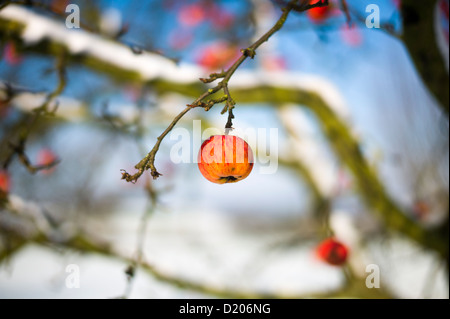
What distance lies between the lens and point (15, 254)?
196cm

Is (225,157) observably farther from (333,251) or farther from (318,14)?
(333,251)

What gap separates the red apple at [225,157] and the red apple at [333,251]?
1238 mm

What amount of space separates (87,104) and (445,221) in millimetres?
2450

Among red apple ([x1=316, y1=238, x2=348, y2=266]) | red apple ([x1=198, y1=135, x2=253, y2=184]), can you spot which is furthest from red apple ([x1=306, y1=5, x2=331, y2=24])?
red apple ([x1=316, y1=238, x2=348, y2=266])

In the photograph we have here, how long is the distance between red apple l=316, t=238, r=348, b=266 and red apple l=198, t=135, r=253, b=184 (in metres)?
1.24

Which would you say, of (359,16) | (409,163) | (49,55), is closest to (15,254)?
(49,55)

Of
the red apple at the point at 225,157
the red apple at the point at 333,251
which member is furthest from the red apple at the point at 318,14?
the red apple at the point at 333,251

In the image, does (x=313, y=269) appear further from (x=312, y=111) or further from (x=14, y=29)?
(x=14, y=29)

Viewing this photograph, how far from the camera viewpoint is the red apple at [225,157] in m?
0.76

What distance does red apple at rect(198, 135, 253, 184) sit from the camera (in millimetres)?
763

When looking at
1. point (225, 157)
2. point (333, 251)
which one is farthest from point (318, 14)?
point (333, 251)

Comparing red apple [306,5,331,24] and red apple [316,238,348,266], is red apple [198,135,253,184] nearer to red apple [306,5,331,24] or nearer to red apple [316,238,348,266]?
red apple [306,5,331,24]

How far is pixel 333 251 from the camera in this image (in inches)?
74.5
